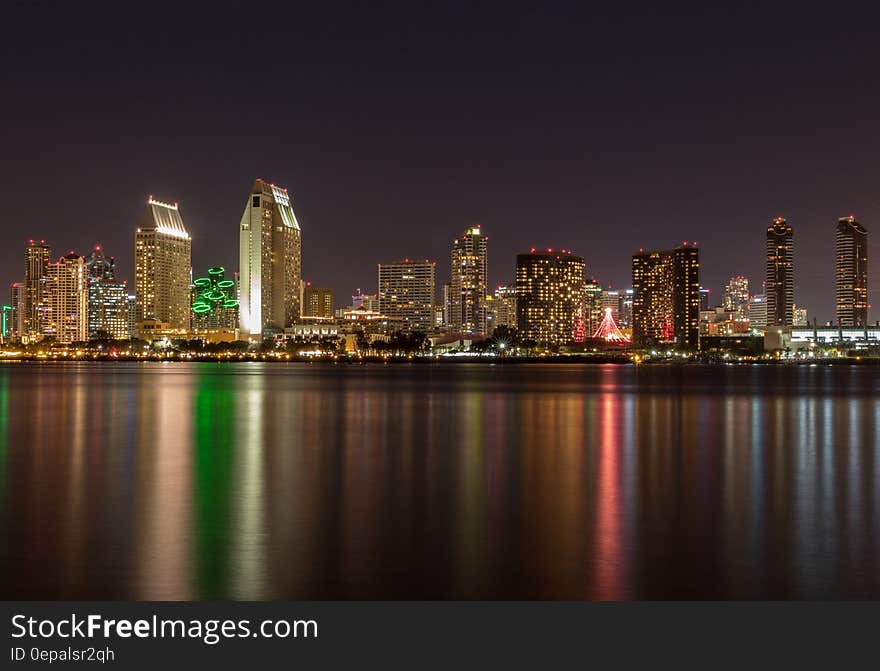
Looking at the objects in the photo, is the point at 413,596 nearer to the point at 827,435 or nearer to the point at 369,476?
the point at 369,476

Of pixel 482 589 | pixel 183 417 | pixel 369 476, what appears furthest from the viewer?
pixel 183 417

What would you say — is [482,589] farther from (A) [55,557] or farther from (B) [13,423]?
(B) [13,423]

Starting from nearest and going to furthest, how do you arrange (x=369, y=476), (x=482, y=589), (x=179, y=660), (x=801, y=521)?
(x=179, y=660), (x=482, y=589), (x=801, y=521), (x=369, y=476)

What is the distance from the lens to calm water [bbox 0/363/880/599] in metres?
11.8

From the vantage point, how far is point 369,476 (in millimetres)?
22141

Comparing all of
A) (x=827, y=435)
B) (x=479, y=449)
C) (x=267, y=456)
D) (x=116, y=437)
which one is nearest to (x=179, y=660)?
(x=267, y=456)

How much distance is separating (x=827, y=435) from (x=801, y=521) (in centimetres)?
1930

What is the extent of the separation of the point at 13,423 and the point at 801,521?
3280cm

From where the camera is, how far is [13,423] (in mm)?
37188

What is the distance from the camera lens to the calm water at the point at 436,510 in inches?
464

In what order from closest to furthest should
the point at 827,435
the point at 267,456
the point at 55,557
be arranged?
1. the point at 55,557
2. the point at 267,456
3. the point at 827,435

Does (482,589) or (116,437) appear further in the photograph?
(116,437)

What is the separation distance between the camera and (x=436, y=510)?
17172 mm

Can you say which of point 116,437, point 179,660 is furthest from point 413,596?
point 116,437
